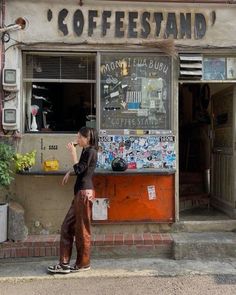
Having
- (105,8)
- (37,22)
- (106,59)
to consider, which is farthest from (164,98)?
(37,22)

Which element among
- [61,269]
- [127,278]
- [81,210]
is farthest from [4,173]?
[127,278]

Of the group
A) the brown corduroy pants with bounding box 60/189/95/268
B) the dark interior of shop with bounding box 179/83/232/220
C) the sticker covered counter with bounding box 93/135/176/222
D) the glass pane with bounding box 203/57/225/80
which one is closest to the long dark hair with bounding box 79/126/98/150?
the brown corduroy pants with bounding box 60/189/95/268

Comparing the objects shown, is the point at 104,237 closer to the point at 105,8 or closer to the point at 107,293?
the point at 107,293

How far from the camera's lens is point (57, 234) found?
23.7 feet

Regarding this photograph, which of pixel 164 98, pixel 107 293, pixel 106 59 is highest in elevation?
pixel 106 59

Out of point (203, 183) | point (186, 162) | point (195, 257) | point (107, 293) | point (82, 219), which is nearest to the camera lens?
point (107, 293)

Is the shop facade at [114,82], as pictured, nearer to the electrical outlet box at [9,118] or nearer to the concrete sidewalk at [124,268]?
the electrical outlet box at [9,118]

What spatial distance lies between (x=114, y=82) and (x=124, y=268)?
2.87 metres

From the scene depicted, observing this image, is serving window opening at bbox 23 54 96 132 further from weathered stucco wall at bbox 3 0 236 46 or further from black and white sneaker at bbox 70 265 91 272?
black and white sneaker at bbox 70 265 91 272

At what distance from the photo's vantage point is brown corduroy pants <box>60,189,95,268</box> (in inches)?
237

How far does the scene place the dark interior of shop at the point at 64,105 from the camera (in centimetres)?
751

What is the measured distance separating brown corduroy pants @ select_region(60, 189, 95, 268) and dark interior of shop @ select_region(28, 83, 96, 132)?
5.81ft

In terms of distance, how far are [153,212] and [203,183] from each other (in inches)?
98.2

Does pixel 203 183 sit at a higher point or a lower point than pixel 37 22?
lower
